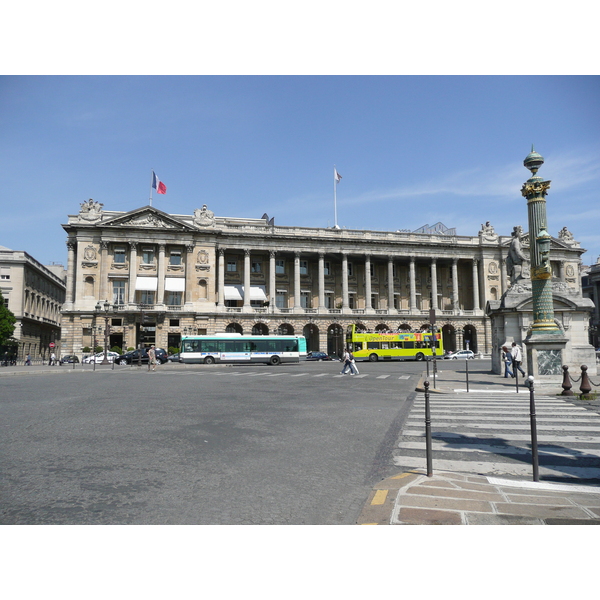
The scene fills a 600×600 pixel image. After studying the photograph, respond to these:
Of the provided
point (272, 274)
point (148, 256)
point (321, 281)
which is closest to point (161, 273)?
point (148, 256)

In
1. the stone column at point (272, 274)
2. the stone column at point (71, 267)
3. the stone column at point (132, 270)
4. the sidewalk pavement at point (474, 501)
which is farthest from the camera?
the stone column at point (272, 274)

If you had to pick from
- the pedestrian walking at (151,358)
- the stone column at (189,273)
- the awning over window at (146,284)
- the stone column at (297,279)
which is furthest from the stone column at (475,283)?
the pedestrian walking at (151,358)

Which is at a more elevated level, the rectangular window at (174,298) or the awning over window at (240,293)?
the awning over window at (240,293)

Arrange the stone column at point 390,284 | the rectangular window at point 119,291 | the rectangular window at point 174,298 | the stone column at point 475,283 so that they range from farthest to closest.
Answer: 1. the stone column at point 475,283
2. the stone column at point 390,284
3. the rectangular window at point 174,298
4. the rectangular window at point 119,291

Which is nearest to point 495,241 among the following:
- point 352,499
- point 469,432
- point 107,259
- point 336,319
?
point 336,319

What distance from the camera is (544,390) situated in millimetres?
16156

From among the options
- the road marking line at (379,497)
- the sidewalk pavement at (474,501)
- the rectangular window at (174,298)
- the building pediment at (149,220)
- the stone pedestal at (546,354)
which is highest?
the building pediment at (149,220)

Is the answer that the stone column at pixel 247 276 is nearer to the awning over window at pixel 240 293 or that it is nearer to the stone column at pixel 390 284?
the awning over window at pixel 240 293

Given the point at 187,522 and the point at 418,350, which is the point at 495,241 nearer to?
the point at 418,350

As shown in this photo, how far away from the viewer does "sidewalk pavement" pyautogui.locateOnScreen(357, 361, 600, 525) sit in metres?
4.33

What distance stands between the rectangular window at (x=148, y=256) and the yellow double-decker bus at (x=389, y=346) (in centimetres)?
2739

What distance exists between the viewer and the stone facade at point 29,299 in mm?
67125

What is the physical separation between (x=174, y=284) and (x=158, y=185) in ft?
41.3

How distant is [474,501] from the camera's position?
15.8ft
